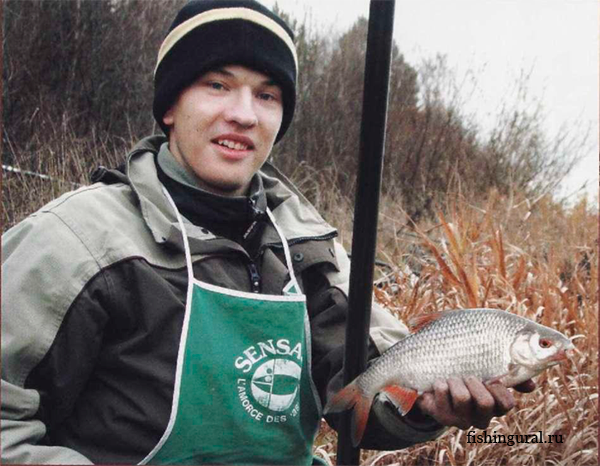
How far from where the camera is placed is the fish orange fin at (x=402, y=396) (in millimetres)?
1433

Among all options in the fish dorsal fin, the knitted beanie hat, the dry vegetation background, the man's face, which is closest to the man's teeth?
the man's face

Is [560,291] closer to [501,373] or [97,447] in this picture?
[501,373]

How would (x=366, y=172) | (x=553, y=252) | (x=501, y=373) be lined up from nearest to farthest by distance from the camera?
(x=366, y=172), (x=501, y=373), (x=553, y=252)

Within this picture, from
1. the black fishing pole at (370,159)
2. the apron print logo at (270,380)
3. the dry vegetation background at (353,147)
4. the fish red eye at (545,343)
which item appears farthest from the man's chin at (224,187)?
the dry vegetation background at (353,147)

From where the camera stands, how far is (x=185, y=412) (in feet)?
4.85

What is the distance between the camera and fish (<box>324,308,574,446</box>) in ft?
4.55

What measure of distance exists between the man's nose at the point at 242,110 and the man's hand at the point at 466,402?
0.68 meters

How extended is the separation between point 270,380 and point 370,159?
558 millimetres

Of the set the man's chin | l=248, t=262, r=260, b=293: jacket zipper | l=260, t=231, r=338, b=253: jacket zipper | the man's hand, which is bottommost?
the man's hand

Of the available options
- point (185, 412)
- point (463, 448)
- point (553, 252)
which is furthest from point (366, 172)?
point (553, 252)

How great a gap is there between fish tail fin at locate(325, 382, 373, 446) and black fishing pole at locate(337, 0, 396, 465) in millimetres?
122

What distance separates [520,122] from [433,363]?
6.55 m

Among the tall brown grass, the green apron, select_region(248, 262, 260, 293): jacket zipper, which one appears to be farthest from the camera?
the tall brown grass

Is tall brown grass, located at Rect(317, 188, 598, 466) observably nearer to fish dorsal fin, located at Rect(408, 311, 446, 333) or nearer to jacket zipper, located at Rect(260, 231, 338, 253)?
jacket zipper, located at Rect(260, 231, 338, 253)
